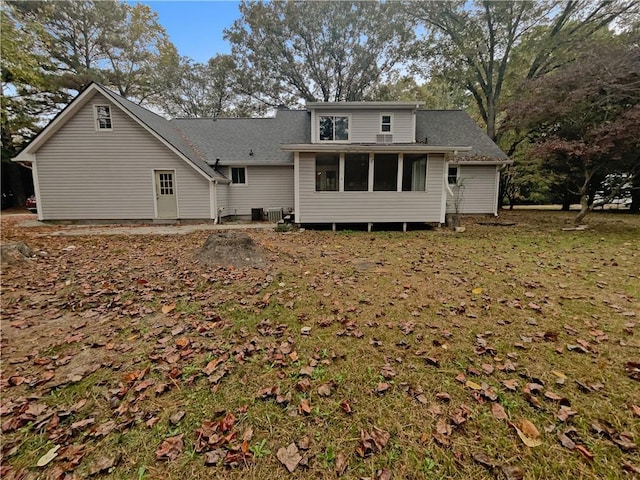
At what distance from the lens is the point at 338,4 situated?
22.5 m

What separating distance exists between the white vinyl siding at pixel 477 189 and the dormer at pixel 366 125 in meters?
3.68

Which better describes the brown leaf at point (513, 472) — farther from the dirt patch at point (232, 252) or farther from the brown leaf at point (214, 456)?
the dirt patch at point (232, 252)

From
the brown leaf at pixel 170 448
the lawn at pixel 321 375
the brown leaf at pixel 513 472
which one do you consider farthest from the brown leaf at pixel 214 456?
the brown leaf at pixel 513 472

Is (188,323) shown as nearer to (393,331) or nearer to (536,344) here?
(393,331)

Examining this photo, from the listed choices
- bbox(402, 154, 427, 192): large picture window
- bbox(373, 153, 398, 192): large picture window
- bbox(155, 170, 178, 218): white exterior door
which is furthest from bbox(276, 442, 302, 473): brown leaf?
bbox(373, 153, 398, 192): large picture window

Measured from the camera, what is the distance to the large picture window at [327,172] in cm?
1223

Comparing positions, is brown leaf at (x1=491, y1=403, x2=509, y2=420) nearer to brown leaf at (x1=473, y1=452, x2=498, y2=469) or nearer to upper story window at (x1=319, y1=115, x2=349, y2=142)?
brown leaf at (x1=473, y1=452, x2=498, y2=469)

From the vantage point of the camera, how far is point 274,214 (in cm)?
1471

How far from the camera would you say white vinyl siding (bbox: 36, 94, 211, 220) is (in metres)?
12.3

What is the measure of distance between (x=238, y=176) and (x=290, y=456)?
1456 centimetres

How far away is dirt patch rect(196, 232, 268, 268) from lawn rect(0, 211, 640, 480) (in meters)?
0.65

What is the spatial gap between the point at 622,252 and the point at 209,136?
1724 centimetres

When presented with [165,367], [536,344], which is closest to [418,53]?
[536,344]

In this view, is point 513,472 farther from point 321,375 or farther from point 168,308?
point 168,308
